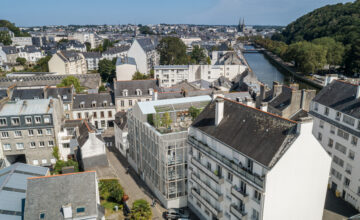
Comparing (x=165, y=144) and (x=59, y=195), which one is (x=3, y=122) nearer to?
(x=59, y=195)

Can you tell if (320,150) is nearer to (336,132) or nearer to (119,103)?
(336,132)

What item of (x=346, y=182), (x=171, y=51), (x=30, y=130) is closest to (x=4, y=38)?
(x=171, y=51)

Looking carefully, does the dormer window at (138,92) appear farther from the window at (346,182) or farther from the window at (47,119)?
the window at (346,182)

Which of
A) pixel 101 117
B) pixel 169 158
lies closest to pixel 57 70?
pixel 101 117

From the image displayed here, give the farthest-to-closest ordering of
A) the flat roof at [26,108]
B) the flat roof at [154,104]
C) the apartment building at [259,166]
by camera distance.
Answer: the flat roof at [26,108] < the flat roof at [154,104] < the apartment building at [259,166]

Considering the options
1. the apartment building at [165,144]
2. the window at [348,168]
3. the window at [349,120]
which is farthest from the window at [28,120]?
the window at [348,168]

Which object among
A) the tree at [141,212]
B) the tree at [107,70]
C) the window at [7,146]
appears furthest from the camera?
the tree at [107,70]

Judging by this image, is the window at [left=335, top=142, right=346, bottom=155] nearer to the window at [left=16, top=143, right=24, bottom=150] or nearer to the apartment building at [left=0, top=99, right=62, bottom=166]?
the apartment building at [left=0, top=99, right=62, bottom=166]
